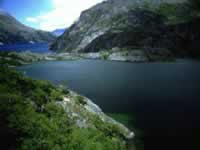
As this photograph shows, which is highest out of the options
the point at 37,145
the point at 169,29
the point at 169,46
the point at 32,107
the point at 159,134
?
the point at 169,29

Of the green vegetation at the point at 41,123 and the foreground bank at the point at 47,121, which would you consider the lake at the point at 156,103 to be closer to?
the foreground bank at the point at 47,121

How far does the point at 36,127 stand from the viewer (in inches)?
1015

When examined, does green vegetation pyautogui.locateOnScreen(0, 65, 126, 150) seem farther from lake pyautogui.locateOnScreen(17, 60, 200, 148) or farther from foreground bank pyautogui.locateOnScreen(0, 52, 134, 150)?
lake pyautogui.locateOnScreen(17, 60, 200, 148)

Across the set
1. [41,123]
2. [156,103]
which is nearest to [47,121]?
[41,123]

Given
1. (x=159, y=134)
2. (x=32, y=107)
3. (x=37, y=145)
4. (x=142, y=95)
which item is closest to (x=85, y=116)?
(x=32, y=107)

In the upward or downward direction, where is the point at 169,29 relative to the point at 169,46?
upward

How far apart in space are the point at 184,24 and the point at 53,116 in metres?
190

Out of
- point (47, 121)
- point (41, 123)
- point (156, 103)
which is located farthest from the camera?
point (156, 103)

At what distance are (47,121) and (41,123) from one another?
1.00 meters

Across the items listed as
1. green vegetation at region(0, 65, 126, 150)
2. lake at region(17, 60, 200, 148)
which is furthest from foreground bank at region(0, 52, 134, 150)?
lake at region(17, 60, 200, 148)

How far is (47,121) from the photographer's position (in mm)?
27500

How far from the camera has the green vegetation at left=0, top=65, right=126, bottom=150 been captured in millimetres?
24688

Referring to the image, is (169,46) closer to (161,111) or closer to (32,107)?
(161,111)

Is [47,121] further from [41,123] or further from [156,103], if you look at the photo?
[156,103]
